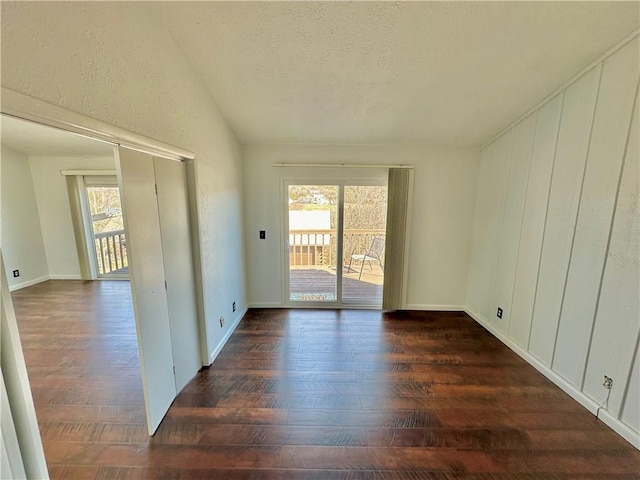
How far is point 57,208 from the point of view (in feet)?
14.6

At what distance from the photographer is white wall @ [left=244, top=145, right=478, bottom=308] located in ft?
10.5

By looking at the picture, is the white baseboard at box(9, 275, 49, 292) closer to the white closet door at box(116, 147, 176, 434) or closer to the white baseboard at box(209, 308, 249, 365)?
the white baseboard at box(209, 308, 249, 365)

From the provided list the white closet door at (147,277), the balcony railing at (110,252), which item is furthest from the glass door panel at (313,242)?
the balcony railing at (110,252)

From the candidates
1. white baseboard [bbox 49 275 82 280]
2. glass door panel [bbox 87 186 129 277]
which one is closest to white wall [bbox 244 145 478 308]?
glass door panel [bbox 87 186 129 277]

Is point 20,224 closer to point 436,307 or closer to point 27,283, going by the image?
point 27,283

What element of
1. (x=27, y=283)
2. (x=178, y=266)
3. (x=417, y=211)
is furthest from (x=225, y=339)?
(x=27, y=283)

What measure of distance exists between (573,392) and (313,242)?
2.84 m

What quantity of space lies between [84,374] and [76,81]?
237cm

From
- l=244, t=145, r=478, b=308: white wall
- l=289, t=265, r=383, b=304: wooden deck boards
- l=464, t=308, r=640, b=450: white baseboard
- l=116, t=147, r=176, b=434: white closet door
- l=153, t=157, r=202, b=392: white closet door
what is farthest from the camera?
l=289, t=265, r=383, b=304: wooden deck boards

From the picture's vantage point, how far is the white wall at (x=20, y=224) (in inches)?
156

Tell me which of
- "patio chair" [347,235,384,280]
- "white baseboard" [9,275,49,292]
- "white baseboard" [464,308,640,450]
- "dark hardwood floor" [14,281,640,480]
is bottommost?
"dark hardwood floor" [14,281,640,480]

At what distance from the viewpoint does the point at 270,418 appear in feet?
5.75

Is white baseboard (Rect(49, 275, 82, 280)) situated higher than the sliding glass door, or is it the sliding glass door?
the sliding glass door

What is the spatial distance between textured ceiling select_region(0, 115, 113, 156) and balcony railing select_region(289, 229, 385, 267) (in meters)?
2.72
